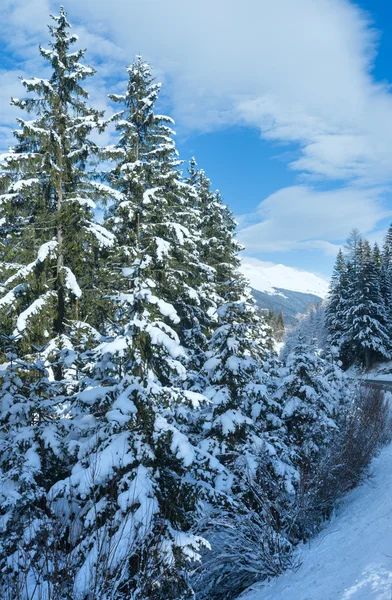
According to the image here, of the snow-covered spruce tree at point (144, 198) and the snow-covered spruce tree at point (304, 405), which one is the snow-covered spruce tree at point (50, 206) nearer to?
the snow-covered spruce tree at point (144, 198)

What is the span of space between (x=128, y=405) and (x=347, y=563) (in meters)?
3.59

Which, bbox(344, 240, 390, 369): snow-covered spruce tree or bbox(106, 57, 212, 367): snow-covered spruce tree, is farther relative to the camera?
bbox(344, 240, 390, 369): snow-covered spruce tree

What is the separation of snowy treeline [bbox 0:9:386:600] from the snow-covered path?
506 millimetres

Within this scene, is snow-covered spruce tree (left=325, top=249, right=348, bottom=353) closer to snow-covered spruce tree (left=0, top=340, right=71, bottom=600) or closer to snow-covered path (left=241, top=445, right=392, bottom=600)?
snow-covered path (left=241, top=445, right=392, bottom=600)

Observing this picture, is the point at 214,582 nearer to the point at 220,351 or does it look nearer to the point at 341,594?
the point at 341,594

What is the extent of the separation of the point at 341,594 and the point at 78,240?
11.0 metres

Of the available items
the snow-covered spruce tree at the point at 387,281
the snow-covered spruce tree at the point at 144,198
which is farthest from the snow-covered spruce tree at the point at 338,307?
the snow-covered spruce tree at the point at 144,198

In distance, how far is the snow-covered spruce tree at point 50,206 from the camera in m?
11.1

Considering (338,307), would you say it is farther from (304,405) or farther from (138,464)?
(138,464)

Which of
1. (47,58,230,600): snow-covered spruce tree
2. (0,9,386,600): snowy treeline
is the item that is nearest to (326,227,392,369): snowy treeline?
(0,9,386,600): snowy treeline

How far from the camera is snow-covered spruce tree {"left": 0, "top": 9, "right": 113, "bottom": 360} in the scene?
1112 centimetres

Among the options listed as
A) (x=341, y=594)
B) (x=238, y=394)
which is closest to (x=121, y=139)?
(x=238, y=394)

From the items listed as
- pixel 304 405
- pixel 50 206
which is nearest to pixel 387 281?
pixel 304 405

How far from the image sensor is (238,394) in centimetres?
837
